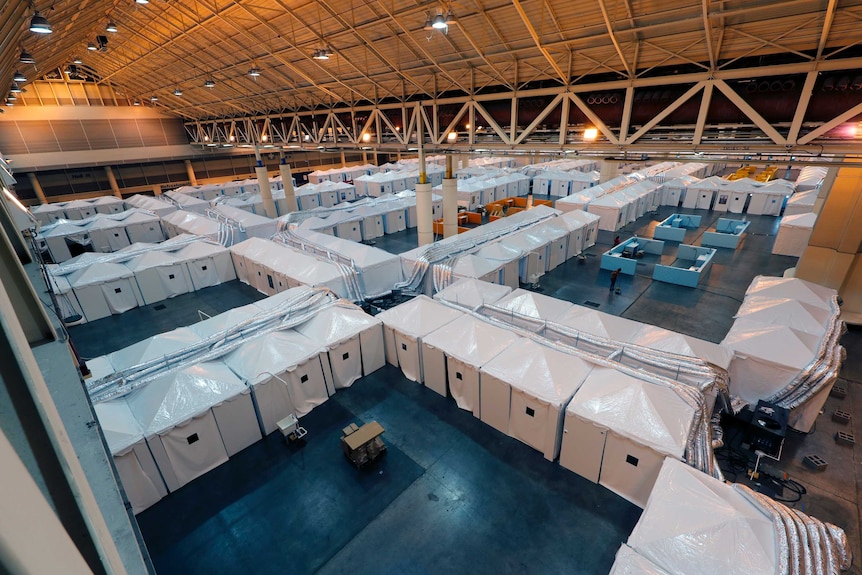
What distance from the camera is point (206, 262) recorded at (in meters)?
19.3

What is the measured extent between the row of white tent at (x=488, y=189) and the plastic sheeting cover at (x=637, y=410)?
23.4 meters

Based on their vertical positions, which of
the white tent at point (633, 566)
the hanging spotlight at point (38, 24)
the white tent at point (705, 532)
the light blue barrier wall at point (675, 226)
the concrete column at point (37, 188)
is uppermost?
the hanging spotlight at point (38, 24)

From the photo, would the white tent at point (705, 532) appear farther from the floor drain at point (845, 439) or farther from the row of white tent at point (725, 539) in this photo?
the floor drain at point (845, 439)

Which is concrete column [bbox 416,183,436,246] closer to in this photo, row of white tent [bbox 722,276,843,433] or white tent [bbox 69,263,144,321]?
white tent [bbox 69,263,144,321]

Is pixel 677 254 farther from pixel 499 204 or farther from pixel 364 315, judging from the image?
pixel 364 315

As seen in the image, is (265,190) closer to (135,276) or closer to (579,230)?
(135,276)

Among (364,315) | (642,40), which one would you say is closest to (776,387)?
(642,40)

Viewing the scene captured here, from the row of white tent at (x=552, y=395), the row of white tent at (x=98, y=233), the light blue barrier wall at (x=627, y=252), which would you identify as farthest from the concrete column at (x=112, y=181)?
the light blue barrier wall at (x=627, y=252)

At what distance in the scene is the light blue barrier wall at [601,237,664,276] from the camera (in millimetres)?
19141

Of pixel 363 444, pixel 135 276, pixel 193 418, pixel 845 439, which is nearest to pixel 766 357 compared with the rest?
pixel 845 439

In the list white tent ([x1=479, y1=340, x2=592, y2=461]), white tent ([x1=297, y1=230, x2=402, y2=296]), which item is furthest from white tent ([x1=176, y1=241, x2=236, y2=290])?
white tent ([x1=479, y1=340, x2=592, y2=461])

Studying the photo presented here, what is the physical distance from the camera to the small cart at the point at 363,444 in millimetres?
9109

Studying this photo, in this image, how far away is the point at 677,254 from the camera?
68.7 feet

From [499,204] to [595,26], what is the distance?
61.8 ft
